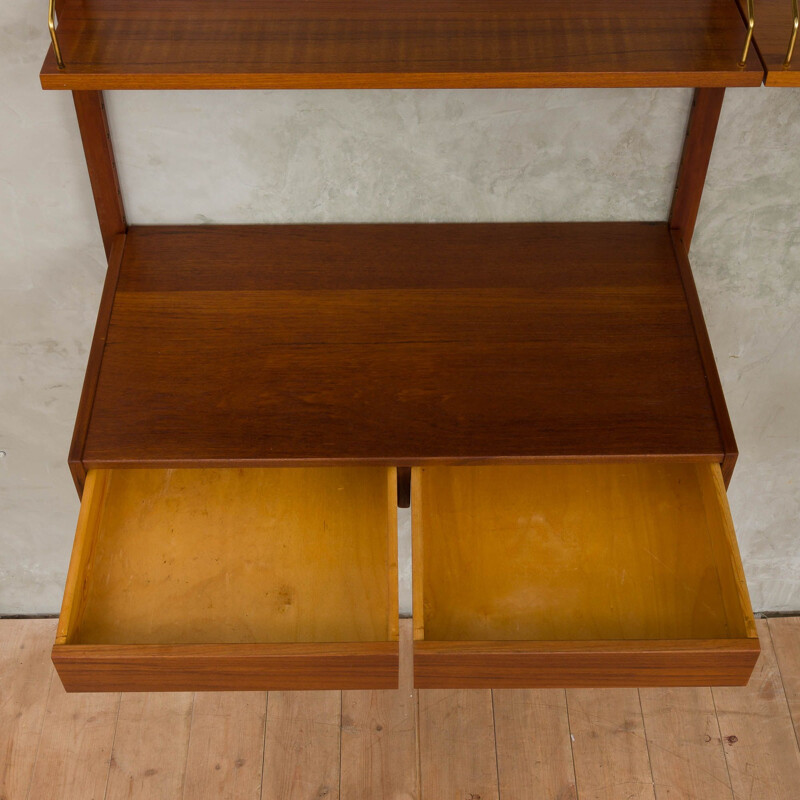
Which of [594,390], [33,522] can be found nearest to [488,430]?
[594,390]

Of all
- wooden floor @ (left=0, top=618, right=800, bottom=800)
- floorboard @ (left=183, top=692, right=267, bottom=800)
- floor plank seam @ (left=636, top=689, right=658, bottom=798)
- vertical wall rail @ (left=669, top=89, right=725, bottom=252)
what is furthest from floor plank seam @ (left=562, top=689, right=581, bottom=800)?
vertical wall rail @ (left=669, top=89, right=725, bottom=252)

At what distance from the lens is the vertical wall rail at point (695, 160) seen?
129 cm

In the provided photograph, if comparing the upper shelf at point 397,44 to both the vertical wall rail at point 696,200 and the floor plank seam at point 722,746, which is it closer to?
the vertical wall rail at point 696,200

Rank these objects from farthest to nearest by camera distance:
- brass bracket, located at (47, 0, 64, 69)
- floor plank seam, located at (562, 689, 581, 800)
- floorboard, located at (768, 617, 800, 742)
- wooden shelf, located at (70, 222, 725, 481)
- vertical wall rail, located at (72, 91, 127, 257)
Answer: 1. floorboard, located at (768, 617, 800, 742)
2. floor plank seam, located at (562, 689, 581, 800)
3. vertical wall rail, located at (72, 91, 127, 257)
4. wooden shelf, located at (70, 222, 725, 481)
5. brass bracket, located at (47, 0, 64, 69)

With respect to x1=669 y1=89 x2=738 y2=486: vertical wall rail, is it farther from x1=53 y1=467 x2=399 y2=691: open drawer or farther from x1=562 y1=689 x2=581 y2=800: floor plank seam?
x1=562 y1=689 x2=581 y2=800: floor plank seam

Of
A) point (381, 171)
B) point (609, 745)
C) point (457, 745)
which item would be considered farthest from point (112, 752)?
point (381, 171)


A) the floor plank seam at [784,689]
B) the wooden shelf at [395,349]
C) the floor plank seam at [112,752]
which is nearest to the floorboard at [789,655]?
the floor plank seam at [784,689]

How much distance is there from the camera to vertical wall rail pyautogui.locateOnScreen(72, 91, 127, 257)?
4.17 feet

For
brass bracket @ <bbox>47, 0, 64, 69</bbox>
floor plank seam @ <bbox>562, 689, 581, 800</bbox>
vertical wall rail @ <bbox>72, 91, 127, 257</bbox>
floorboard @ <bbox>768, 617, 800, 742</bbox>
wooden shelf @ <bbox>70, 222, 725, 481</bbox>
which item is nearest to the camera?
brass bracket @ <bbox>47, 0, 64, 69</bbox>

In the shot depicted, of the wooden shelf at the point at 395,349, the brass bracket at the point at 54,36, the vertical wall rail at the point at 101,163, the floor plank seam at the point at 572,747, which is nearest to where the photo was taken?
the brass bracket at the point at 54,36

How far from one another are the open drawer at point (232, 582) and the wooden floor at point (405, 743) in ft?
2.35

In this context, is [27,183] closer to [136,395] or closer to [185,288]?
[185,288]

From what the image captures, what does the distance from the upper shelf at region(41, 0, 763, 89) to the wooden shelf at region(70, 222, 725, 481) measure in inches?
12.8

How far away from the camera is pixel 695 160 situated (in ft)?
4.37
